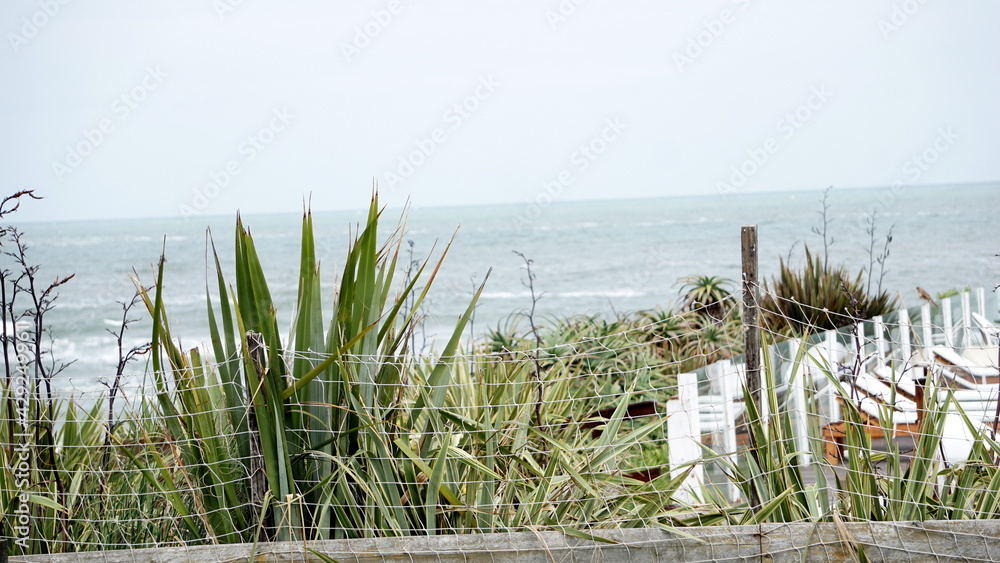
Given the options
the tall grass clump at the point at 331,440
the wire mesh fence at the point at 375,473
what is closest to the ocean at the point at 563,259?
the wire mesh fence at the point at 375,473

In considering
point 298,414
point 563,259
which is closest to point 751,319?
point 298,414

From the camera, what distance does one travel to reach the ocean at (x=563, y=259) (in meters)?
23.0

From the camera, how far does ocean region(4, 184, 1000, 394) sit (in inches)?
904

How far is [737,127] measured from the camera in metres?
65.8

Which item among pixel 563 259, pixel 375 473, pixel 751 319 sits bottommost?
pixel 563 259

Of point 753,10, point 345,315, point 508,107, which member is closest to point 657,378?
point 345,315

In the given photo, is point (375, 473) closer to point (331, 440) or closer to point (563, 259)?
point (331, 440)

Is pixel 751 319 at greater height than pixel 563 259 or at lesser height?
greater

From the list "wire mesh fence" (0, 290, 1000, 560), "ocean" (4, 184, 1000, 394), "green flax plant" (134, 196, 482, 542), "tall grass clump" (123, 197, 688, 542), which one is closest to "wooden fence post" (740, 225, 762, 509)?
"wire mesh fence" (0, 290, 1000, 560)

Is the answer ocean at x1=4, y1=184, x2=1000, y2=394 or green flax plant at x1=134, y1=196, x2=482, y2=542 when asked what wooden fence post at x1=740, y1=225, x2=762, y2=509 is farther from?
ocean at x1=4, y1=184, x2=1000, y2=394

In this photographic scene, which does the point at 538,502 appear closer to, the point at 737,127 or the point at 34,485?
the point at 34,485

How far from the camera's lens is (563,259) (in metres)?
39.5

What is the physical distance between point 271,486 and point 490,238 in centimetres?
4743

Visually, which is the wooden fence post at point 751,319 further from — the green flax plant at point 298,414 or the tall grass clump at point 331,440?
the green flax plant at point 298,414
